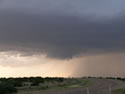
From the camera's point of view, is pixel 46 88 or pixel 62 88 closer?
pixel 62 88

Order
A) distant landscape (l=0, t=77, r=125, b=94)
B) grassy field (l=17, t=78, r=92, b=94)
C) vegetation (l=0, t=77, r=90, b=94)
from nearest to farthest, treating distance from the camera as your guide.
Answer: distant landscape (l=0, t=77, r=125, b=94), grassy field (l=17, t=78, r=92, b=94), vegetation (l=0, t=77, r=90, b=94)

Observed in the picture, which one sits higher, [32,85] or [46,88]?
[32,85]

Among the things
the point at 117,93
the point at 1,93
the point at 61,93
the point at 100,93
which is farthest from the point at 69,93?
the point at 1,93

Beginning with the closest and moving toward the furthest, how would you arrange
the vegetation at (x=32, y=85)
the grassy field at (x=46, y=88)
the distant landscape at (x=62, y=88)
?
the distant landscape at (x=62, y=88), the grassy field at (x=46, y=88), the vegetation at (x=32, y=85)

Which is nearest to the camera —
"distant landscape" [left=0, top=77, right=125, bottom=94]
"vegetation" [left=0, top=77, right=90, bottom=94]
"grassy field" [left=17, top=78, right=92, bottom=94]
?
"distant landscape" [left=0, top=77, right=125, bottom=94]

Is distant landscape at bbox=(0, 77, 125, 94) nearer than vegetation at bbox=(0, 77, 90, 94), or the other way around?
distant landscape at bbox=(0, 77, 125, 94)

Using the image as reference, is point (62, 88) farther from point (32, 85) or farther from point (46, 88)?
point (32, 85)

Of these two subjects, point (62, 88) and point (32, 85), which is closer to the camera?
point (62, 88)

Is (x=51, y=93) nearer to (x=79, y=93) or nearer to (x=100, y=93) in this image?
(x=79, y=93)

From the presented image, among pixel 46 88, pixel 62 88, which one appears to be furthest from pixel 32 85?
pixel 62 88

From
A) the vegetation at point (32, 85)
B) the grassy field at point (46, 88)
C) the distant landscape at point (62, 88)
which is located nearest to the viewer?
the distant landscape at point (62, 88)

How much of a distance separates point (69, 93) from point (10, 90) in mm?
8724

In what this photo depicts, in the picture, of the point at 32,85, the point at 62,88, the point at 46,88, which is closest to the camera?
the point at 62,88

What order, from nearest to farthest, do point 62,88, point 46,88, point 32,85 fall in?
point 62,88
point 46,88
point 32,85
